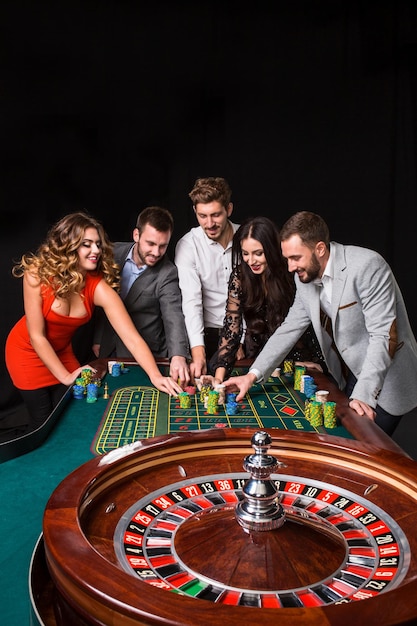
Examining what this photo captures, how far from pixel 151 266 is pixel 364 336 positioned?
1373 mm

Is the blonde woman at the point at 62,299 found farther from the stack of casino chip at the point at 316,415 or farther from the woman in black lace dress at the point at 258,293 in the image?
the stack of casino chip at the point at 316,415

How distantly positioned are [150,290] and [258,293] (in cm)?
68

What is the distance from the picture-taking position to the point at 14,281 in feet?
18.4

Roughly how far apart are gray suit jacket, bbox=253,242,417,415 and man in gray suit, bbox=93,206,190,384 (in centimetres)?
69

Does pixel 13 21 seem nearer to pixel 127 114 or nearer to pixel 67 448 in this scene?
pixel 127 114

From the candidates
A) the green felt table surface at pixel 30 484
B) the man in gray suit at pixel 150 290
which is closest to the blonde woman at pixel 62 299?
the man in gray suit at pixel 150 290

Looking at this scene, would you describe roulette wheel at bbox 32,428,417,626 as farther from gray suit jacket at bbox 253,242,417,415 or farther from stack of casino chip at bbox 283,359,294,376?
stack of casino chip at bbox 283,359,294,376

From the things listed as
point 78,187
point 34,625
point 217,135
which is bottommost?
point 34,625

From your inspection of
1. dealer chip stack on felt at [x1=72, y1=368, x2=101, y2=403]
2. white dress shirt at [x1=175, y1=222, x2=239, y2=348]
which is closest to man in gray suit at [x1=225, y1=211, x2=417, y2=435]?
dealer chip stack on felt at [x1=72, y1=368, x2=101, y2=403]

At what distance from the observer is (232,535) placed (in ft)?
3.71

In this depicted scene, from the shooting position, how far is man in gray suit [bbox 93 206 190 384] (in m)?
3.54

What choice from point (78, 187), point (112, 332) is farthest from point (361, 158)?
point (112, 332)

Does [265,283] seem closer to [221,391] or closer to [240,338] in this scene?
[240,338]

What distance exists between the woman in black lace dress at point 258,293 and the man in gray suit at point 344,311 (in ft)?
1.20
